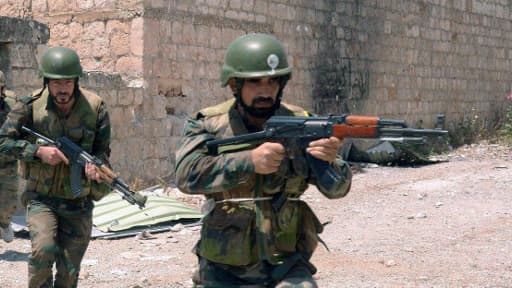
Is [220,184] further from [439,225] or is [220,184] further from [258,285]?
[439,225]

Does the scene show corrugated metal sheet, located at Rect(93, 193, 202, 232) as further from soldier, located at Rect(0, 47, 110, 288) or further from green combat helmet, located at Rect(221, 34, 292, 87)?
green combat helmet, located at Rect(221, 34, 292, 87)

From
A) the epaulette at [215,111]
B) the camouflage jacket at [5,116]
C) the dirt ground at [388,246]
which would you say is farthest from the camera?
the camouflage jacket at [5,116]

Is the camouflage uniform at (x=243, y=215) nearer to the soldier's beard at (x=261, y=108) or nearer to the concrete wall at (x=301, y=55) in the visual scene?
the soldier's beard at (x=261, y=108)

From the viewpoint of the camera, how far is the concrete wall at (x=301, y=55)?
31.6ft

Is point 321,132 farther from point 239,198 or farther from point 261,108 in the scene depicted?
point 239,198

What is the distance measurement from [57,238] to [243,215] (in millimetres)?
1674

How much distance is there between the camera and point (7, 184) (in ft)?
21.9

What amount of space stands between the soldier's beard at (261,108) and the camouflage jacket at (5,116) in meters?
3.59

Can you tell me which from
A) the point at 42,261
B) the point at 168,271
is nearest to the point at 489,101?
the point at 168,271

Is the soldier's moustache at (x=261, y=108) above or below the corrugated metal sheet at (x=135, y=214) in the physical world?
above

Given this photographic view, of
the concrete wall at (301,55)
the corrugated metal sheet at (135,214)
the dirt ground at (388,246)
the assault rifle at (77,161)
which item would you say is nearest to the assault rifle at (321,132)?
the assault rifle at (77,161)

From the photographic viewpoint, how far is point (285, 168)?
10.7 ft

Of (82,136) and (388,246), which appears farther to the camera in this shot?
(388,246)

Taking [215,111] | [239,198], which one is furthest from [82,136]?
[239,198]
